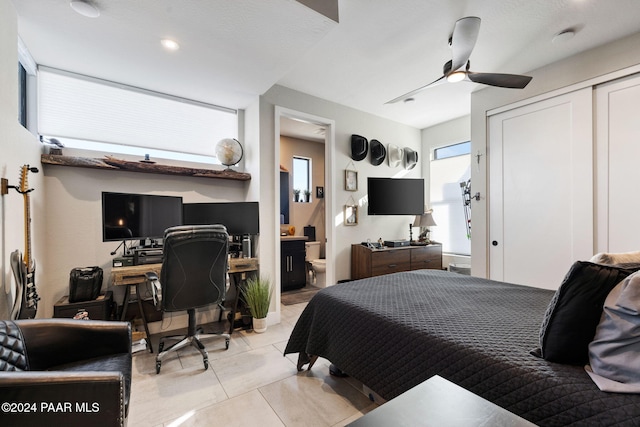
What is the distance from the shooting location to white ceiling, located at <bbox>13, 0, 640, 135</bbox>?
1.83m

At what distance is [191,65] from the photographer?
2.43 meters

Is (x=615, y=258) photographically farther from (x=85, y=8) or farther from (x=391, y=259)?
(x=85, y=8)

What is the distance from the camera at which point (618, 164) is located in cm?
248

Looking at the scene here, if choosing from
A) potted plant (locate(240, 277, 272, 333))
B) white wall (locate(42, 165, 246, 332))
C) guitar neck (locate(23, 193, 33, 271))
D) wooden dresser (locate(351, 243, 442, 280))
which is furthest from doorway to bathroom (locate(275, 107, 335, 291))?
guitar neck (locate(23, 193, 33, 271))

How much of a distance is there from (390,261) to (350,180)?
1.36 meters

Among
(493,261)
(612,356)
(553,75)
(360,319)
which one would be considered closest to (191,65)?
(360,319)

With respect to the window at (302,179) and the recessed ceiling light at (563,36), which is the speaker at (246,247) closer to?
the window at (302,179)

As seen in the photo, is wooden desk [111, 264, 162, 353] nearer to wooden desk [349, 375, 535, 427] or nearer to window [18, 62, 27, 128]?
window [18, 62, 27, 128]

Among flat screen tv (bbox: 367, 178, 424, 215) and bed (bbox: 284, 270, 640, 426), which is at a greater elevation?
flat screen tv (bbox: 367, 178, 424, 215)

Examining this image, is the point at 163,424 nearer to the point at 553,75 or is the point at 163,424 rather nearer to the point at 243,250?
the point at 243,250

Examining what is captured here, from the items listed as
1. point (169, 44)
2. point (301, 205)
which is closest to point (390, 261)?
point (301, 205)

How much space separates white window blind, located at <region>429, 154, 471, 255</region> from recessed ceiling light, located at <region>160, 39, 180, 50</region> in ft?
13.9

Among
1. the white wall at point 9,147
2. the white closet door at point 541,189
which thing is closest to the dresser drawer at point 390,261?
the white closet door at point 541,189

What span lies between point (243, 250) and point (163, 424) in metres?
1.75
